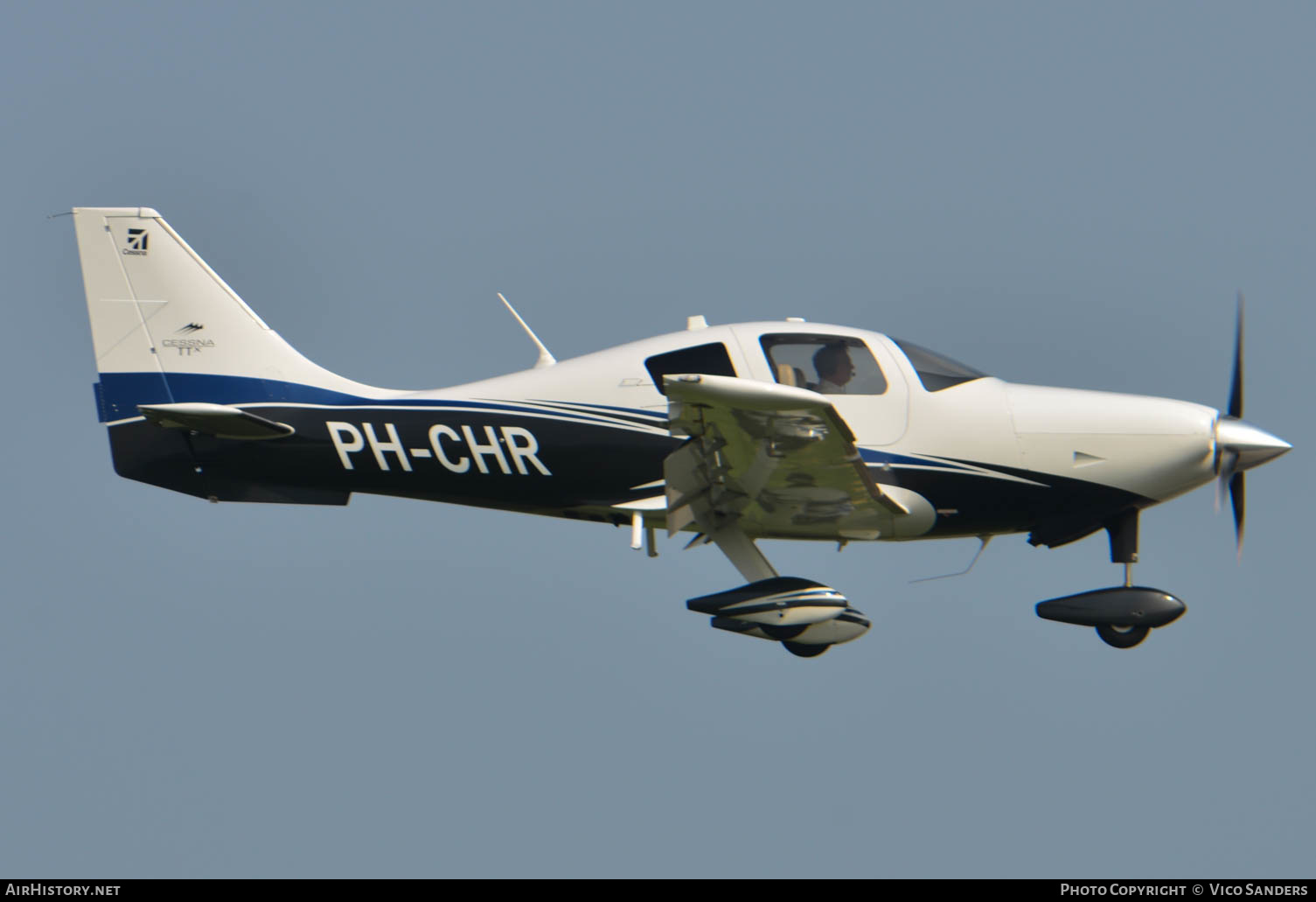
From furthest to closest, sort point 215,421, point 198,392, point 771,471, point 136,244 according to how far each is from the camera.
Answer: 1. point 136,244
2. point 198,392
3. point 215,421
4. point 771,471

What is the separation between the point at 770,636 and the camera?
10773 mm

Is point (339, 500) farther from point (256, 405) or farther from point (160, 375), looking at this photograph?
point (160, 375)

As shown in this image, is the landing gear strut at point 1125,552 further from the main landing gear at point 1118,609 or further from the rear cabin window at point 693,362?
the rear cabin window at point 693,362

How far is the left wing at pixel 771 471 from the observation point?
9016 mm

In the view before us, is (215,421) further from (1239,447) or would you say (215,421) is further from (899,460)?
(1239,447)

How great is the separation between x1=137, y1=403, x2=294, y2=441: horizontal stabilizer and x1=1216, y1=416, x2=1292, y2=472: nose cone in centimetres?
765

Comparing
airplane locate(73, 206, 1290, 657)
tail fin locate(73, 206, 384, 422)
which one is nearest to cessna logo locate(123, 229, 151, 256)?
tail fin locate(73, 206, 384, 422)

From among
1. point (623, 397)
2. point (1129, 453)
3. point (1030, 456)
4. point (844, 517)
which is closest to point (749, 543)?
point (844, 517)

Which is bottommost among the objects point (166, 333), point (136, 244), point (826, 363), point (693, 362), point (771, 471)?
point (771, 471)

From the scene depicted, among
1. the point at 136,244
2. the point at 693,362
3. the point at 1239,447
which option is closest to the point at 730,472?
the point at 693,362

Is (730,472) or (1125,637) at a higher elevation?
(730,472)

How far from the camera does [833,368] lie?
10828 mm

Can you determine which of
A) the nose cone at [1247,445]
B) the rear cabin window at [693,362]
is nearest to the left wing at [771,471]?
the rear cabin window at [693,362]

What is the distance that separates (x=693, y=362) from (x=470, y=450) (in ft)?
6.45
